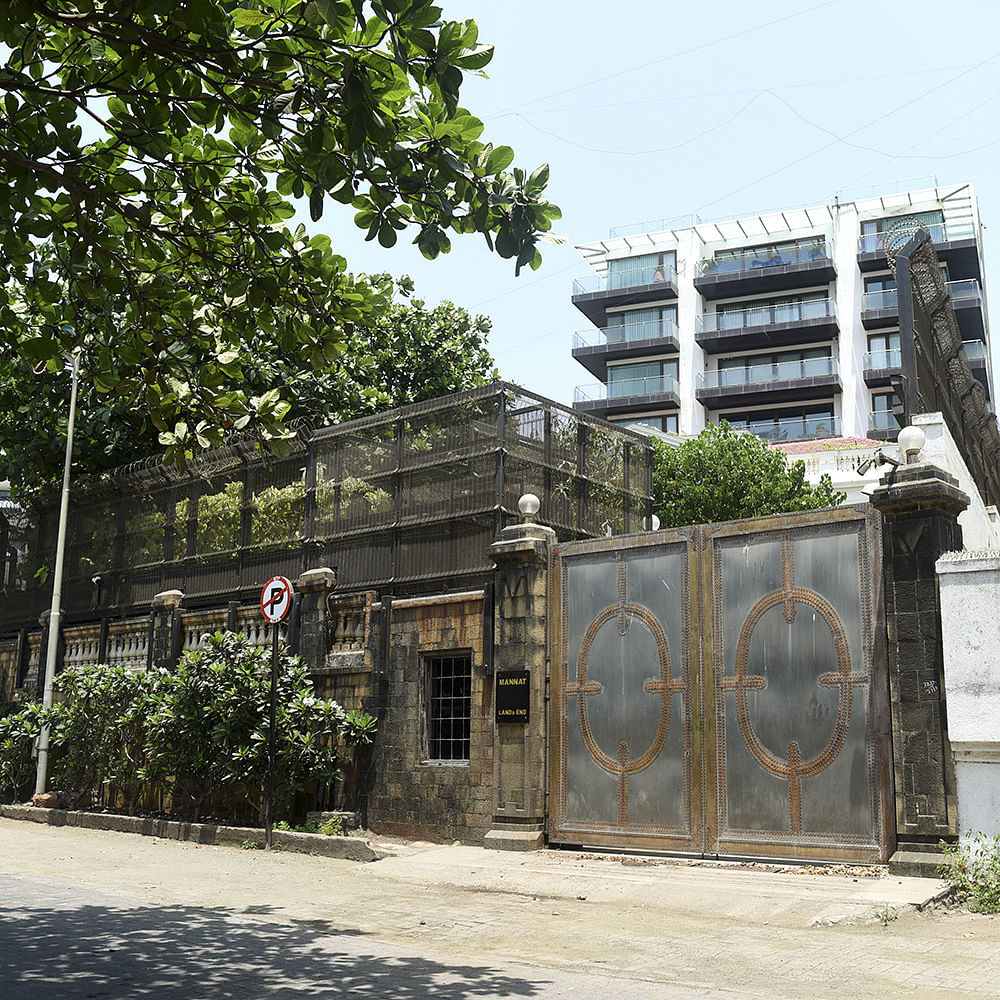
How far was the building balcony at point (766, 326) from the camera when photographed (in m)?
60.0

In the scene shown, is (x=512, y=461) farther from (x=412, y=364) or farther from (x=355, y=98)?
(x=412, y=364)

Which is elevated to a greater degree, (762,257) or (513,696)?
(762,257)

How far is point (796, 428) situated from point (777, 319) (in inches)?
320

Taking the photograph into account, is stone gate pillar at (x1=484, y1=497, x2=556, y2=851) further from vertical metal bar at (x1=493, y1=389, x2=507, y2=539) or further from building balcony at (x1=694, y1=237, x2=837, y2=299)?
building balcony at (x1=694, y1=237, x2=837, y2=299)

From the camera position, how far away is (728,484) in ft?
108

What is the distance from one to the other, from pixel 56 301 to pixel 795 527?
25.1ft

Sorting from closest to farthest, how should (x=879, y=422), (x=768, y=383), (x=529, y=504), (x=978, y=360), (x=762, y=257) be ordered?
(x=529, y=504) → (x=879, y=422) → (x=768, y=383) → (x=978, y=360) → (x=762, y=257)

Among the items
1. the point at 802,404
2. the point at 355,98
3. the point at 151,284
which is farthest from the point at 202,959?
the point at 802,404

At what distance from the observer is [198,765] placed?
50.7 feet

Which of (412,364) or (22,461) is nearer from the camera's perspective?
(22,461)

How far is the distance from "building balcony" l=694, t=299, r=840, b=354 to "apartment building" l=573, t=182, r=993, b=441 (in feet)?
0.24

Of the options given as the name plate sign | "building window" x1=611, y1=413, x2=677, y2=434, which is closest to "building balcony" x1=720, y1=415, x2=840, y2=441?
"building window" x1=611, y1=413, x2=677, y2=434

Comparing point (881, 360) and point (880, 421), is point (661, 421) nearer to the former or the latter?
point (880, 421)

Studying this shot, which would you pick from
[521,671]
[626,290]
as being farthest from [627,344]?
[521,671]
